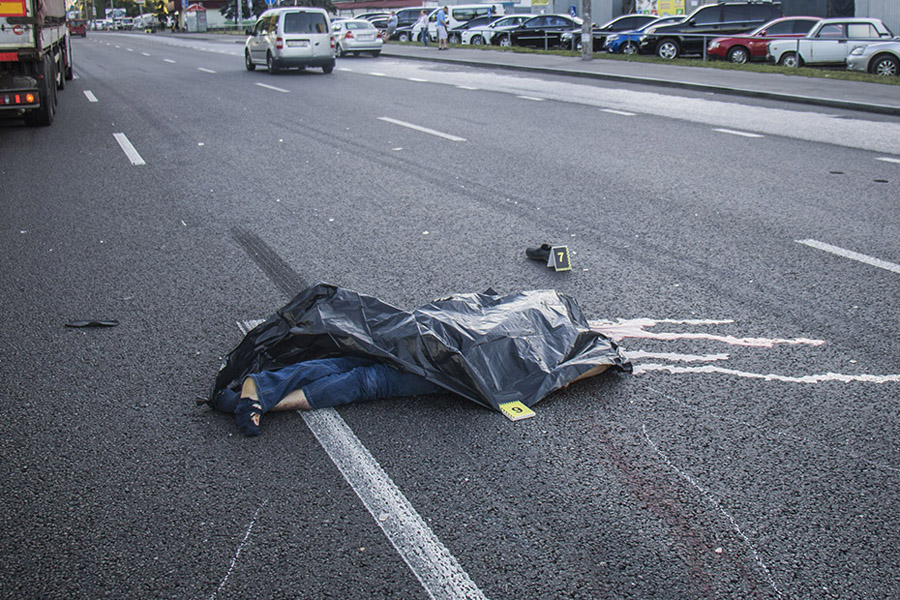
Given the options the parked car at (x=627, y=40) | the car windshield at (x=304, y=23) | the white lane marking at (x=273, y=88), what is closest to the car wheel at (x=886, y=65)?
the parked car at (x=627, y=40)

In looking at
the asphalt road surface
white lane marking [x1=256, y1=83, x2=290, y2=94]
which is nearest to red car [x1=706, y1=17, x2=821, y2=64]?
white lane marking [x1=256, y1=83, x2=290, y2=94]

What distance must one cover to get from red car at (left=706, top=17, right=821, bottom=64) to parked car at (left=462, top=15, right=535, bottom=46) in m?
13.1

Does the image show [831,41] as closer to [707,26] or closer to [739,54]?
[739,54]

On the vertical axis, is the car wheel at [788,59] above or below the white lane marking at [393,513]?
above

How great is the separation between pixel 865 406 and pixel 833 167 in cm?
630

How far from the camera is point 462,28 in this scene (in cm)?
4300

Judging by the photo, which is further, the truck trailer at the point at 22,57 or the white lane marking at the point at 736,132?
the truck trailer at the point at 22,57

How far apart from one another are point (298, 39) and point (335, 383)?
21.8 m

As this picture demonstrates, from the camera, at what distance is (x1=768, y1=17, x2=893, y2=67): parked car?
2239 centimetres

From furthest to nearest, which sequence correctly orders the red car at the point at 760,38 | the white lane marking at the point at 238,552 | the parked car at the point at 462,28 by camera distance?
the parked car at the point at 462,28 < the red car at the point at 760,38 < the white lane marking at the point at 238,552

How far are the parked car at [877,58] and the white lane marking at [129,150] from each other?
16.9 m

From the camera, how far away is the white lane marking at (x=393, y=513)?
103 inches

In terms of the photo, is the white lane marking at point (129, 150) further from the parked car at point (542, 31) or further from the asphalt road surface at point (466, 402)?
the parked car at point (542, 31)

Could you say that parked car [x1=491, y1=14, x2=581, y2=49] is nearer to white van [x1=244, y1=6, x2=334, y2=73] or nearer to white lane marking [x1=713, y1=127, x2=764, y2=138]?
white van [x1=244, y1=6, x2=334, y2=73]
